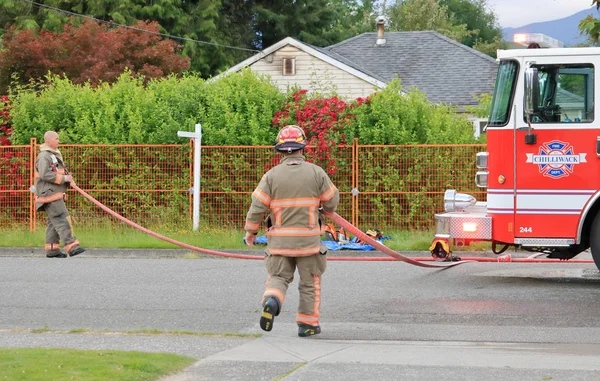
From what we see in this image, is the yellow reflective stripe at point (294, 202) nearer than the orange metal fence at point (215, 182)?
Yes

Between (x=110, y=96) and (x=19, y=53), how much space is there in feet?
34.1

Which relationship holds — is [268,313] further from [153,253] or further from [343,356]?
[153,253]

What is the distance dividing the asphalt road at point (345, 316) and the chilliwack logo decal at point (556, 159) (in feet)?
4.23

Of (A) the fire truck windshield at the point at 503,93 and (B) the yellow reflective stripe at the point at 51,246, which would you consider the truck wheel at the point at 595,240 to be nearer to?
(A) the fire truck windshield at the point at 503,93

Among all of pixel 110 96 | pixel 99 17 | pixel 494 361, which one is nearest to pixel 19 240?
pixel 110 96

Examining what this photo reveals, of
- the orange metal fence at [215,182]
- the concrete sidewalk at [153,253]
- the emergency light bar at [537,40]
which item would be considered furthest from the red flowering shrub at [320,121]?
the emergency light bar at [537,40]

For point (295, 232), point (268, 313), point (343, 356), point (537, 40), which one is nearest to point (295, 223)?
point (295, 232)

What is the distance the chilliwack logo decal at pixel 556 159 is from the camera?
35.8 ft

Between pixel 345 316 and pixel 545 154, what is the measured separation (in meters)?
3.06

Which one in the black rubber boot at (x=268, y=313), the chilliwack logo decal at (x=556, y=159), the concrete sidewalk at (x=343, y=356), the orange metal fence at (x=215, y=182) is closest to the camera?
the concrete sidewalk at (x=343, y=356)

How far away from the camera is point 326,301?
10.5m

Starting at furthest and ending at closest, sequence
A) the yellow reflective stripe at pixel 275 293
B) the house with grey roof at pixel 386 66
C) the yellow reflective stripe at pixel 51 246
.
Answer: the house with grey roof at pixel 386 66 → the yellow reflective stripe at pixel 51 246 → the yellow reflective stripe at pixel 275 293

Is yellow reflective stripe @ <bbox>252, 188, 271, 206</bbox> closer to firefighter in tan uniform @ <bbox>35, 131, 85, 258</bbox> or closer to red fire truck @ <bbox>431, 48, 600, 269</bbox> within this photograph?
red fire truck @ <bbox>431, 48, 600, 269</bbox>

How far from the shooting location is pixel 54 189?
13492mm
